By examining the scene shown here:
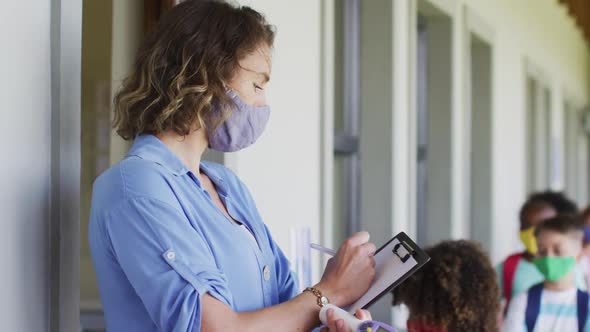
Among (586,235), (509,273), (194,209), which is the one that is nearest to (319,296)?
(194,209)

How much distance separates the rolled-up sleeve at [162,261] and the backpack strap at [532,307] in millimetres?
2225

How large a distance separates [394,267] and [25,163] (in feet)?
2.67

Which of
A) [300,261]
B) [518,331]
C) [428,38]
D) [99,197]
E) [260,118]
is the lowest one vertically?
[518,331]

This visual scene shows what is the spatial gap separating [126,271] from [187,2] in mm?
588

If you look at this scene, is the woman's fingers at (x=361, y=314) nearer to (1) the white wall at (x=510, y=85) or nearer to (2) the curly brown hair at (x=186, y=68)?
(2) the curly brown hair at (x=186, y=68)

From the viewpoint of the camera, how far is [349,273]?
6.31 feet

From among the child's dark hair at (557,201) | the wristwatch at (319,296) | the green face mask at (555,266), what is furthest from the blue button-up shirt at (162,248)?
the child's dark hair at (557,201)

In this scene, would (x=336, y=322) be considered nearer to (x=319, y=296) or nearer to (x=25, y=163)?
(x=319, y=296)

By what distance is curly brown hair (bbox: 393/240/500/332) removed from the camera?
9.11ft

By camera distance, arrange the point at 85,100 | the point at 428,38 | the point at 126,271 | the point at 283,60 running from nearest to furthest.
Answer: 1. the point at 126,271
2. the point at 283,60
3. the point at 428,38
4. the point at 85,100

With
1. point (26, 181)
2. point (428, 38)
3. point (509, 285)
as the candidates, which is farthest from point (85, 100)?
point (26, 181)

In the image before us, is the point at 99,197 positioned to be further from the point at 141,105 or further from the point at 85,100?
the point at 85,100

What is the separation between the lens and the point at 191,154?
75.5 inches

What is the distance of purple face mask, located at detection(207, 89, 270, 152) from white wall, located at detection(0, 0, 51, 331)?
392 millimetres
